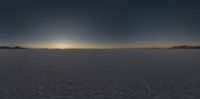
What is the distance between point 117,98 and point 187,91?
9.21ft

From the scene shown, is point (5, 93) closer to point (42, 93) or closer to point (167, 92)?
point (42, 93)

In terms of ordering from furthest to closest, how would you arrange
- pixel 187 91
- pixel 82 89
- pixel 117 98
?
pixel 82 89, pixel 187 91, pixel 117 98

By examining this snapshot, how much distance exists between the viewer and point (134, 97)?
24.9 feet

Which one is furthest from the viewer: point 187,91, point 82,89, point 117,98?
point 82,89

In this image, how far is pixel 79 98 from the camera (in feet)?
24.7

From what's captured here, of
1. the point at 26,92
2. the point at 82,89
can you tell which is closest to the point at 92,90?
the point at 82,89

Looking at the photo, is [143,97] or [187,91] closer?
[143,97]

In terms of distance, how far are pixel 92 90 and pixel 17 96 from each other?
8.82 feet

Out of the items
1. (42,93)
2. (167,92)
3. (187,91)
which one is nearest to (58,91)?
(42,93)

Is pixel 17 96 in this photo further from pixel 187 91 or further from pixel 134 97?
pixel 187 91

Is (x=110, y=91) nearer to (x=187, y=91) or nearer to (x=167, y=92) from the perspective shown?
(x=167, y=92)

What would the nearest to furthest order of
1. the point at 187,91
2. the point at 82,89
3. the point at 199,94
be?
1. the point at 199,94
2. the point at 187,91
3. the point at 82,89

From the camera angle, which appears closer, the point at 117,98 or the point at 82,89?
the point at 117,98

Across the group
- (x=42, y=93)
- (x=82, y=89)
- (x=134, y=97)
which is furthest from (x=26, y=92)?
(x=134, y=97)
